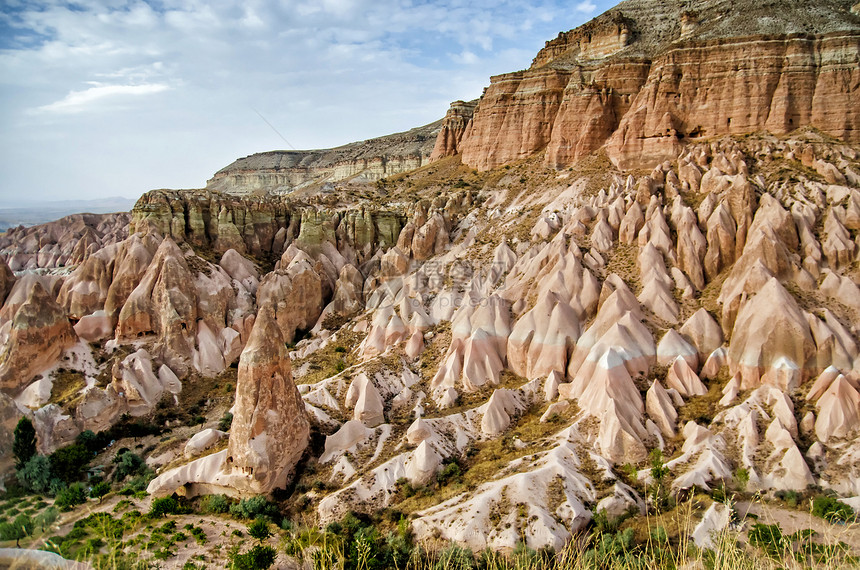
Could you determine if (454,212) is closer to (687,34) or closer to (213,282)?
(213,282)

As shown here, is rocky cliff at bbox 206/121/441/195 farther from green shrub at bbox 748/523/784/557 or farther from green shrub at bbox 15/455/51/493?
green shrub at bbox 748/523/784/557

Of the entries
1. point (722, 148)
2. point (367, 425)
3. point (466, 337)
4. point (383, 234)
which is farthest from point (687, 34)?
point (367, 425)

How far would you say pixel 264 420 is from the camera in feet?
71.9

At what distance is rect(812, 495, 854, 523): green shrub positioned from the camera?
16.6 metres

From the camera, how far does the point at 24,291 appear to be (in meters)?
35.6

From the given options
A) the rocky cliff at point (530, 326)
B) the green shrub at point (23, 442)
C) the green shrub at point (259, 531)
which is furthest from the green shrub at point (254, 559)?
the green shrub at point (23, 442)

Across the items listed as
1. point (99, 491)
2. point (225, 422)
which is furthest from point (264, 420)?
point (225, 422)

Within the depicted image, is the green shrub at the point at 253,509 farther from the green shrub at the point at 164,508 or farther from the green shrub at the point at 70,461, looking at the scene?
the green shrub at the point at 70,461

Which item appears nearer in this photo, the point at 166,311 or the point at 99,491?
the point at 99,491

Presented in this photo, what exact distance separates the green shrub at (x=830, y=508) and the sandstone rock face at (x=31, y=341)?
127ft

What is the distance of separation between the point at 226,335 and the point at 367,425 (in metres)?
17.3

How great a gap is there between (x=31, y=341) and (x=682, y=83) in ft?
154

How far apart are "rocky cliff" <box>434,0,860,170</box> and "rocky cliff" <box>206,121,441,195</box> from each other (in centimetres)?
4105

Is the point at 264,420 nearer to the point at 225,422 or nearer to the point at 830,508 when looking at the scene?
the point at 225,422
